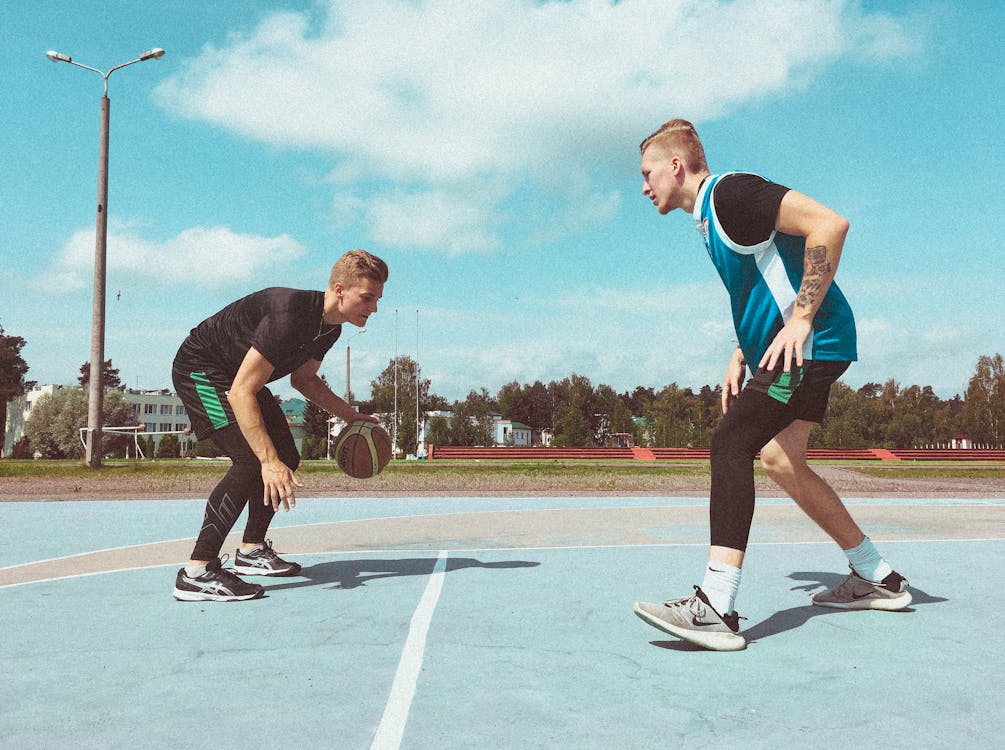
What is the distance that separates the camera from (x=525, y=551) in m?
6.18

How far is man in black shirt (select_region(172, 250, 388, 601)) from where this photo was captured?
172 inches

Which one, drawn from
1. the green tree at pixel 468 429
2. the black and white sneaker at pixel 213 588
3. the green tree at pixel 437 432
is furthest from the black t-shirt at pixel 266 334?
the green tree at pixel 468 429

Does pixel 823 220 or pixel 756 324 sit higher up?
pixel 823 220

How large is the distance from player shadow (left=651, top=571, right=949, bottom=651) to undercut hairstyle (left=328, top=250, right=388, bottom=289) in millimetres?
2498

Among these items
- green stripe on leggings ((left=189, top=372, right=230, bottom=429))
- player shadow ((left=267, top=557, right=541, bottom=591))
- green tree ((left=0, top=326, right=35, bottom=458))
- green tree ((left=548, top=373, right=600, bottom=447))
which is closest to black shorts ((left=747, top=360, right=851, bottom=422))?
player shadow ((left=267, top=557, right=541, bottom=591))

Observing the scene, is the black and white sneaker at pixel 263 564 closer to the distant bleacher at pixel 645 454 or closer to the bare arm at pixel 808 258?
the bare arm at pixel 808 258

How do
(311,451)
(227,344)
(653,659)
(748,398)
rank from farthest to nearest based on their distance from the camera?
(311,451) → (227,344) → (748,398) → (653,659)

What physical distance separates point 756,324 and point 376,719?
2.41m

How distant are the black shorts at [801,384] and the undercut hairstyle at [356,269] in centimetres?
217

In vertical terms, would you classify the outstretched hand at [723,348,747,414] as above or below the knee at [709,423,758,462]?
above

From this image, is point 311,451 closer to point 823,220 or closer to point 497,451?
point 497,451

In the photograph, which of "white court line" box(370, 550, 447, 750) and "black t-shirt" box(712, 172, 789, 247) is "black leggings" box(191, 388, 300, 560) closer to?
"white court line" box(370, 550, 447, 750)

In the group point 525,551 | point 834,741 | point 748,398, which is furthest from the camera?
point 525,551

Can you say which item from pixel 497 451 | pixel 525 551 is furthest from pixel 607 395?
pixel 525 551
